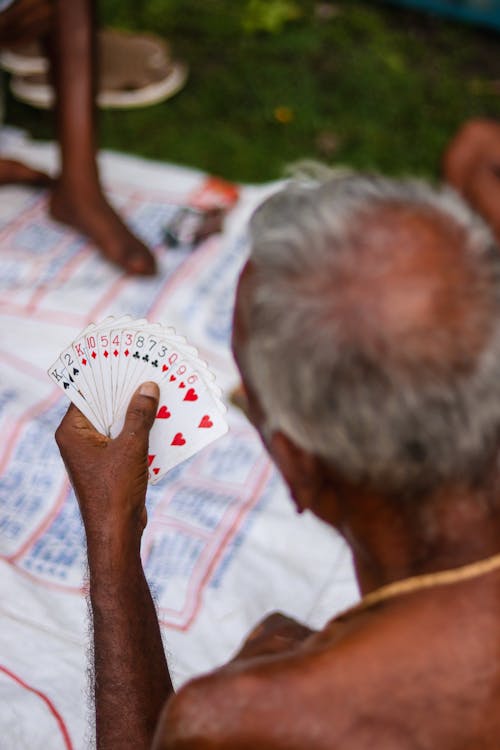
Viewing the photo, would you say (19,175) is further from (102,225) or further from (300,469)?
(300,469)

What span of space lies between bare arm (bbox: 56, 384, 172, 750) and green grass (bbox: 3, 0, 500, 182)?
2589 mm

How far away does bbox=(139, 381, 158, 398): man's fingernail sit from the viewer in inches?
62.9

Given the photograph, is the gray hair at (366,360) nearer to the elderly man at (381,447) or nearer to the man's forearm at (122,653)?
the elderly man at (381,447)

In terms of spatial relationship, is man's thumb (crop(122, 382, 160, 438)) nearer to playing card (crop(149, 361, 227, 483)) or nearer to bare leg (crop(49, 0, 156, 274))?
playing card (crop(149, 361, 227, 483))

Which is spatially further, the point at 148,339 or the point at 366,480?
the point at 148,339

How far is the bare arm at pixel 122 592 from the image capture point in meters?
1.53

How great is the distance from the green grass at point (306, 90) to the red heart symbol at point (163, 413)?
251 centimetres

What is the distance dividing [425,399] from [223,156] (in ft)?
10.5

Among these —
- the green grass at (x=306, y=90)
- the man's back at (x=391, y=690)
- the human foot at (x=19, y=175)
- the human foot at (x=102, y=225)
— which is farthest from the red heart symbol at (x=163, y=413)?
the green grass at (x=306, y=90)

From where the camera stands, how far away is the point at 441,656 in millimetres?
1150

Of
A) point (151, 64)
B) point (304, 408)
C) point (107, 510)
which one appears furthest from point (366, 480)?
Answer: point (151, 64)

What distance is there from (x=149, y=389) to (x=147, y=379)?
1.0 inches

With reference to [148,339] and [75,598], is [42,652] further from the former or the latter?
[148,339]

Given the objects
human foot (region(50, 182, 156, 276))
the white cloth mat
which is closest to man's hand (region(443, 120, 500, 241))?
the white cloth mat
